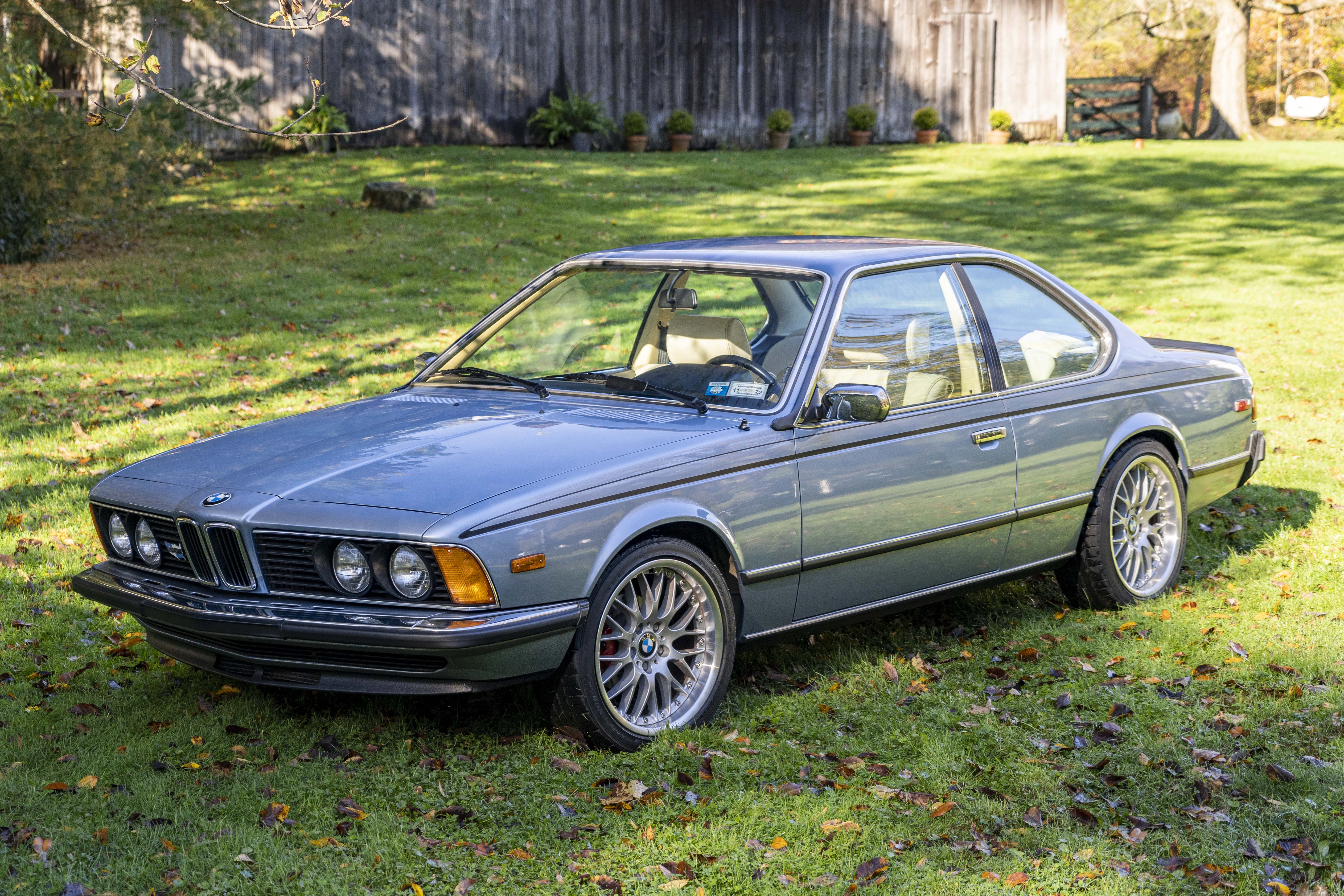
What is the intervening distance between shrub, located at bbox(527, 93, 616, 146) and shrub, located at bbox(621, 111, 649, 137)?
410 millimetres

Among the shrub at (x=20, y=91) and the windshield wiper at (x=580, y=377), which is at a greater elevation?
the shrub at (x=20, y=91)

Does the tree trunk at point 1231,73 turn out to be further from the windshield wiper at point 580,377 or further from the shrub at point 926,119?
the windshield wiper at point 580,377

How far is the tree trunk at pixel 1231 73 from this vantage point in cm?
3328

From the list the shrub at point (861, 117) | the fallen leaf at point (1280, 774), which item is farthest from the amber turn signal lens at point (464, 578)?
the shrub at point (861, 117)

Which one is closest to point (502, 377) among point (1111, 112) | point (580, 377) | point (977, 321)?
point (580, 377)

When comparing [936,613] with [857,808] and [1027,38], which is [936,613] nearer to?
[857,808]

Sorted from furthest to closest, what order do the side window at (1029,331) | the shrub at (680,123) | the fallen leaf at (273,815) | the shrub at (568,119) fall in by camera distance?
the shrub at (680,123) → the shrub at (568,119) → the side window at (1029,331) → the fallen leaf at (273,815)

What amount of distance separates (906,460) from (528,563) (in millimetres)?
1649

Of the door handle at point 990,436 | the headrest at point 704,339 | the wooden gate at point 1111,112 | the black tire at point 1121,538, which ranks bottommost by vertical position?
the black tire at point 1121,538

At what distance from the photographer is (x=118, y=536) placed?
15.2 ft

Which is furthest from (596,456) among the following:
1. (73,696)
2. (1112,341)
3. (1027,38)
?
(1027,38)

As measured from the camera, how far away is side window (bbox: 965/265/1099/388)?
5.50m

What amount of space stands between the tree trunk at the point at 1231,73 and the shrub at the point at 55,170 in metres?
27.3

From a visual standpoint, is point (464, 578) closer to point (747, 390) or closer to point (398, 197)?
point (747, 390)
